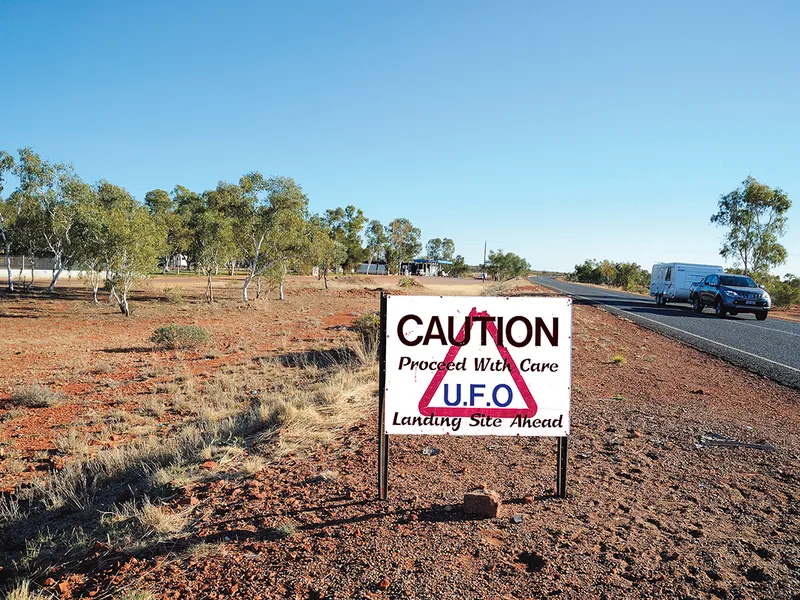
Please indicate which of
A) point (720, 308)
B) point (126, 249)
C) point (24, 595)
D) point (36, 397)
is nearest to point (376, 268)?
point (126, 249)

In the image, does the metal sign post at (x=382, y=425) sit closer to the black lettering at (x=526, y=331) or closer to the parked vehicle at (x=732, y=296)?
the black lettering at (x=526, y=331)

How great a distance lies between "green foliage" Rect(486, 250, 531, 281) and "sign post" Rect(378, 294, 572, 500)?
377ft

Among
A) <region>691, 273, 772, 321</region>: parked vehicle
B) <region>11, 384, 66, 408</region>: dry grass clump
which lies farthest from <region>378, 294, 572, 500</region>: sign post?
<region>691, 273, 772, 321</region>: parked vehicle

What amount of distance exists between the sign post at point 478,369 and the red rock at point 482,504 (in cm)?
45

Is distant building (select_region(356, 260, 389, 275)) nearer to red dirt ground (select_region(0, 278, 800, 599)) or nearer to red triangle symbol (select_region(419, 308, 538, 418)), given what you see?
red dirt ground (select_region(0, 278, 800, 599))

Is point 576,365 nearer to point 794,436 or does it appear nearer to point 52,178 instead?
point 794,436

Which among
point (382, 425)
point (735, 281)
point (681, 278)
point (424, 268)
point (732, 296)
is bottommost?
point (382, 425)

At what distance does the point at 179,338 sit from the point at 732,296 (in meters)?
22.5

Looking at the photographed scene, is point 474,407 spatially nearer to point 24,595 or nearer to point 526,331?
point 526,331

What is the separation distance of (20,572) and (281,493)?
211 cm

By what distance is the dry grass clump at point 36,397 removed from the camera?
10430mm

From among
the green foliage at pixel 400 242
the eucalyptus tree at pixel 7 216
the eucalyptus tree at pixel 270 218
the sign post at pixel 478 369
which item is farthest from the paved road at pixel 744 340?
the green foliage at pixel 400 242

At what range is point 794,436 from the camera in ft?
20.0

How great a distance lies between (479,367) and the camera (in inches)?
159
